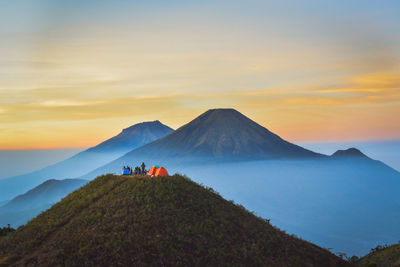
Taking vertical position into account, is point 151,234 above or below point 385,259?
above

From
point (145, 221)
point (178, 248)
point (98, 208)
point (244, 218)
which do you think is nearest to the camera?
point (178, 248)

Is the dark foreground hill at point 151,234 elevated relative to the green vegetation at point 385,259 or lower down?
elevated

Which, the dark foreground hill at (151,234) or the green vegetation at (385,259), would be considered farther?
the green vegetation at (385,259)

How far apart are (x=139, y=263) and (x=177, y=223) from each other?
7.75 m

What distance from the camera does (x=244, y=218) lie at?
156 ft

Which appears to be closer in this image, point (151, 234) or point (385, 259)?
point (151, 234)

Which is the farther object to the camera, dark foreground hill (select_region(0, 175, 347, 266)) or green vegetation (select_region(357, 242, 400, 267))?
green vegetation (select_region(357, 242, 400, 267))

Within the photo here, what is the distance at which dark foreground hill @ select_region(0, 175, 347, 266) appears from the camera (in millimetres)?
36156

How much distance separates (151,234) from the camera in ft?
128

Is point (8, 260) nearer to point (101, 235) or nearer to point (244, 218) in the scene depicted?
point (101, 235)

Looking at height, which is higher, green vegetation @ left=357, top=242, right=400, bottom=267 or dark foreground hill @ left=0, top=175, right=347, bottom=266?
dark foreground hill @ left=0, top=175, right=347, bottom=266

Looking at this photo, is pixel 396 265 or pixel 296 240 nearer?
pixel 396 265

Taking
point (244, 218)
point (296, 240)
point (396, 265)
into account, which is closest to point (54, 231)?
point (244, 218)

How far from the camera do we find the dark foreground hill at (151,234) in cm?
3616
